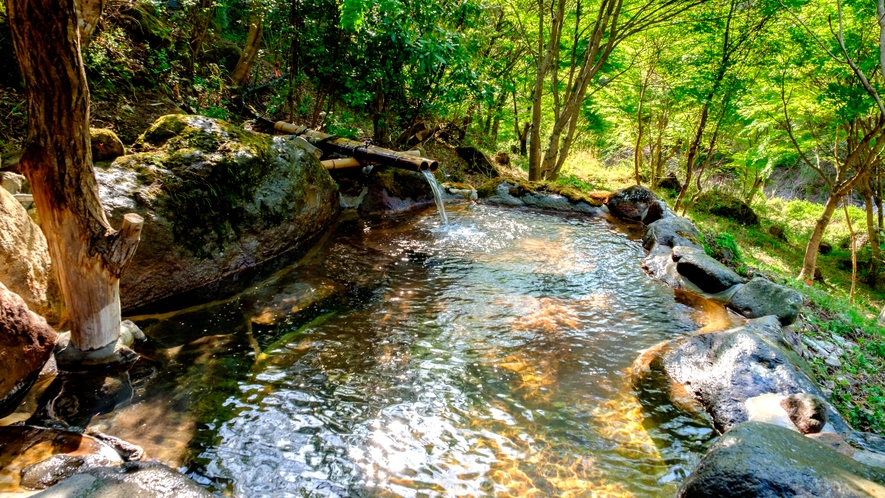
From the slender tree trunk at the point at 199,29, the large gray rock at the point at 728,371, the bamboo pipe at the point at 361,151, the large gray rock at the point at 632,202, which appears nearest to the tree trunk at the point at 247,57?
the slender tree trunk at the point at 199,29

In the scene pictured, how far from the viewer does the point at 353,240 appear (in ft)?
22.5

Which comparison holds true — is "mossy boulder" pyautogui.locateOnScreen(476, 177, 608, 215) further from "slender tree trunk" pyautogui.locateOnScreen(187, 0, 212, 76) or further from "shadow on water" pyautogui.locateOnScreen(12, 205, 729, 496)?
"slender tree trunk" pyautogui.locateOnScreen(187, 0, 212, 76)

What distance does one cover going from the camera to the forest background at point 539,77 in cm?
678

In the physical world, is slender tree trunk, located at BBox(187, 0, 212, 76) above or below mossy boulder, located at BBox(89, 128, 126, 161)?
above

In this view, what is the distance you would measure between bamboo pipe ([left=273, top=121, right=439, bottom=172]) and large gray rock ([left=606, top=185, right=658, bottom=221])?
15.5 feet

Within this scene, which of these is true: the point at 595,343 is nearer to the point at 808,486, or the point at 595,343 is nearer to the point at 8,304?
the point at 808,486

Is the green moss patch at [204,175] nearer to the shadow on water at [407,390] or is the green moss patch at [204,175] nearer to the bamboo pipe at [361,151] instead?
the shadow on water at [407,390]

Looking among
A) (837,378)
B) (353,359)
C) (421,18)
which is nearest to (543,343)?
(353,359)

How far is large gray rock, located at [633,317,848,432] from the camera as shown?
327 centimetres

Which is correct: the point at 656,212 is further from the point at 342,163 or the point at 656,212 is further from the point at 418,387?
the point at 418,387

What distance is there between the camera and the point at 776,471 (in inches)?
81.6

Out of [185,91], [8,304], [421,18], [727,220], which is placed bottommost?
[727,220]

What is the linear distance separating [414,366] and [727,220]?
1691 centimetres

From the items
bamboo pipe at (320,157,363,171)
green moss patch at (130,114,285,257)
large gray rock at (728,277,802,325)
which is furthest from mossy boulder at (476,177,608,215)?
green moss patch at (130,114,285,257)
